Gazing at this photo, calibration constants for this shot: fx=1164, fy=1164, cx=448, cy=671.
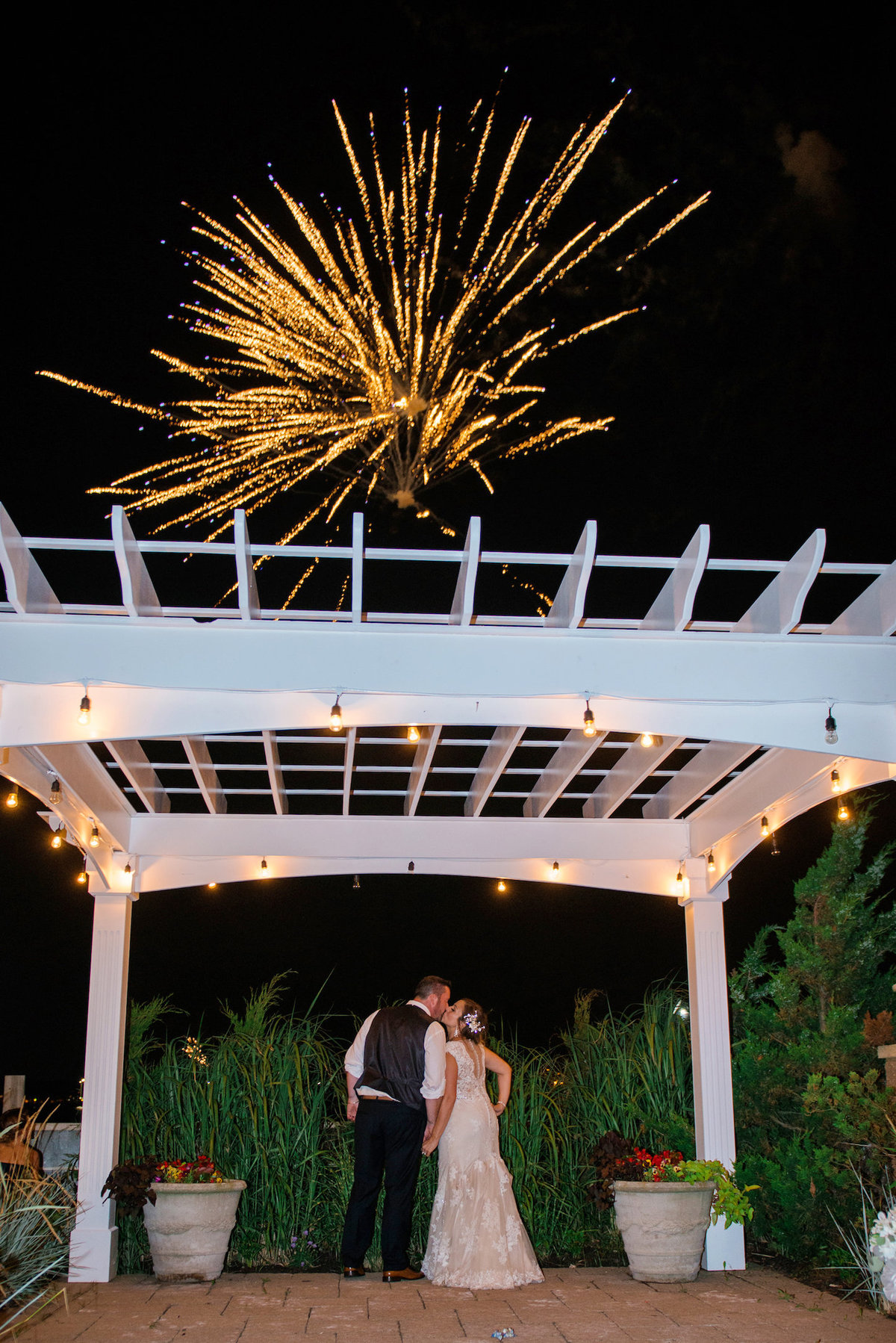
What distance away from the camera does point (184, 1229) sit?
20.2 ft

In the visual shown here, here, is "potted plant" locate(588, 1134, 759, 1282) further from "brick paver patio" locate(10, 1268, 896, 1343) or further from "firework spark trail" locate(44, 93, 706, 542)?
"firework spark trail" locate(44, 93, 706, 542)

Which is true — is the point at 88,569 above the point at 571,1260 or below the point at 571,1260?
above

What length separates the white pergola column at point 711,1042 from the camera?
21.0ft

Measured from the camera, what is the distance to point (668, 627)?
14.9 ft

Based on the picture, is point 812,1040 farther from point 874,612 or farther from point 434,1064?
point 874,612

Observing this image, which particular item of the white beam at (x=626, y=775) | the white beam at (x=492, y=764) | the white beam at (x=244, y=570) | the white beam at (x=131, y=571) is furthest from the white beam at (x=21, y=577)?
the white beam at (x=626, y=775)

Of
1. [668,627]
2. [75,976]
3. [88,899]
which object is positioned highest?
[668,627]

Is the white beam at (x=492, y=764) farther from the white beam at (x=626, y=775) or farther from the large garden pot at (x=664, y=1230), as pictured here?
the large garden pot at (x=664, y=1230)

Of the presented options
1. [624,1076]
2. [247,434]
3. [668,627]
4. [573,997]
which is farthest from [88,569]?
[668,627]

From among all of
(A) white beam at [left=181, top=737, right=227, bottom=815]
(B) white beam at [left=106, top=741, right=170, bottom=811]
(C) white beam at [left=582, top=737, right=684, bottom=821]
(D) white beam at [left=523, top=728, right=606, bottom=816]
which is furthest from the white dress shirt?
(B) white beam at [left=106, top=741, right=170, bottom=811]

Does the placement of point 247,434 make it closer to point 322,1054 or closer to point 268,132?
point 268,132

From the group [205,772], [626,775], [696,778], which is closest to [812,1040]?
[696,778]

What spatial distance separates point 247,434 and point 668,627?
296 cm

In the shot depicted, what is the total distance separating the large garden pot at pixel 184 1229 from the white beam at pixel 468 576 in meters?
3.62
